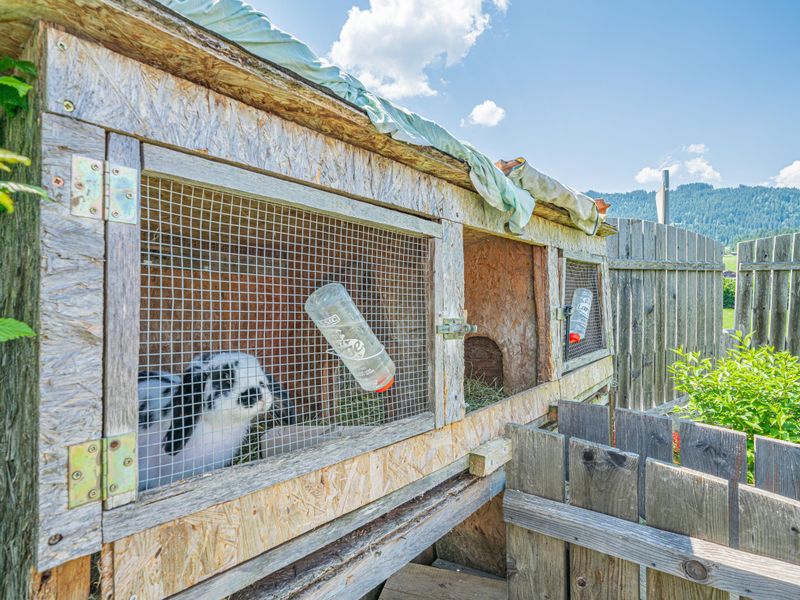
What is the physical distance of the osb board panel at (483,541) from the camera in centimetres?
275

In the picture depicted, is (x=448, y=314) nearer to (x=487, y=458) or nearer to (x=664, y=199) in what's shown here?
(x=487, y=458)

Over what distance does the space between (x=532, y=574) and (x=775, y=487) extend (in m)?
1.15

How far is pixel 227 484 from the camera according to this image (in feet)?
3.87

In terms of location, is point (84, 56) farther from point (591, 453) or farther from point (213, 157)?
point (591, 453)

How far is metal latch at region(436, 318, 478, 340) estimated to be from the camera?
6.39ft

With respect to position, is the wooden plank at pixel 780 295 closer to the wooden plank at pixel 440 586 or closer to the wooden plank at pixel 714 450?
the wooden plank at pixel 714 450

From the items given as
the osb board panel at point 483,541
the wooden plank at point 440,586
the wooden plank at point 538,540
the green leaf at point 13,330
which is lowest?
the wooden plank at point 440,586

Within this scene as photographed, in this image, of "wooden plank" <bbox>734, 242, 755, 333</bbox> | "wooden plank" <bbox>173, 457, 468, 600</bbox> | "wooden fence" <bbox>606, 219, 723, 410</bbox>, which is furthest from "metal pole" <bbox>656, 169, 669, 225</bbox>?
"wooden plank" <bbox>173, 457, 468, 600</bbox>

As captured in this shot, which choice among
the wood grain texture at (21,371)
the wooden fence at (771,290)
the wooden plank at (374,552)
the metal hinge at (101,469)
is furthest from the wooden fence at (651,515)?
the wooden fence at (771,290)

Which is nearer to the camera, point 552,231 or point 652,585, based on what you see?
point 652,585

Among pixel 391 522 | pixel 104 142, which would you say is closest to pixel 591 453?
pixel 391 522

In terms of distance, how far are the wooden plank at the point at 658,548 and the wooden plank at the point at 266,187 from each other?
149cm

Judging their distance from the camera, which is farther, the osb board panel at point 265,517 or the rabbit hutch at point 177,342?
the osb board panel at point 265,517

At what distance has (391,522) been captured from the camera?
1740mm
